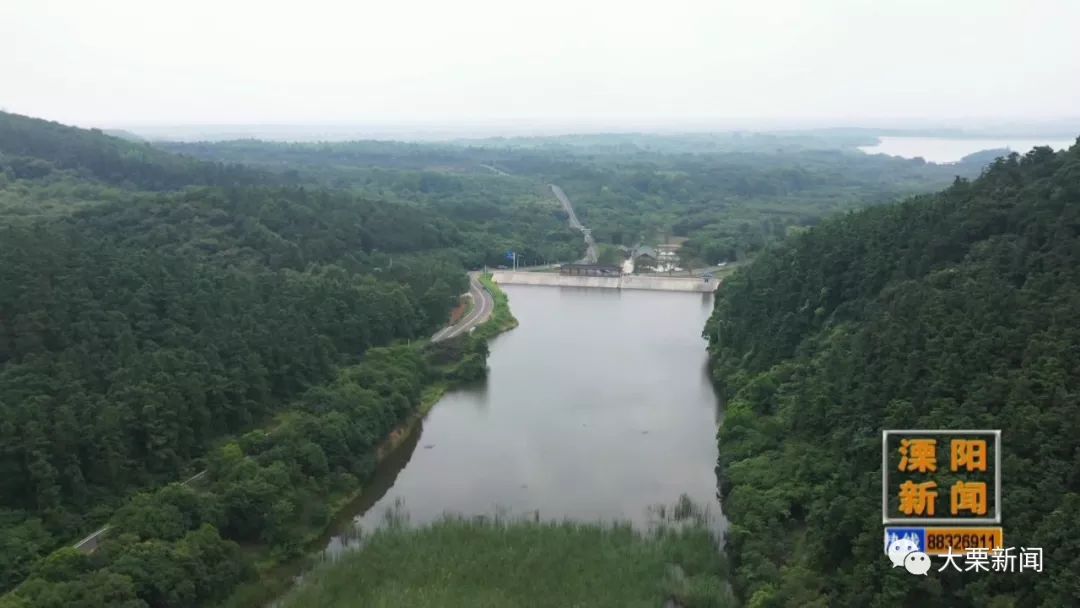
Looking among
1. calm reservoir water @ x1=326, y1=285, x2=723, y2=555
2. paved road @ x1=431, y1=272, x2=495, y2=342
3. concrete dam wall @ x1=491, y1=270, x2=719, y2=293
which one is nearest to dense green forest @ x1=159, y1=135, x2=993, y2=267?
concrete dam wall @ x1=491, y1=270, x2=719, y2=293

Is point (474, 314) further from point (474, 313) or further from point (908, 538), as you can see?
point (908, 538)

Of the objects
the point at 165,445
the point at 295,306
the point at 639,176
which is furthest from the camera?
the point at 639,176

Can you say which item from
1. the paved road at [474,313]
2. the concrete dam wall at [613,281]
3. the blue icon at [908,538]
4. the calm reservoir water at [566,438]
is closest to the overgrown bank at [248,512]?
the calm reservoir water at [566,438]

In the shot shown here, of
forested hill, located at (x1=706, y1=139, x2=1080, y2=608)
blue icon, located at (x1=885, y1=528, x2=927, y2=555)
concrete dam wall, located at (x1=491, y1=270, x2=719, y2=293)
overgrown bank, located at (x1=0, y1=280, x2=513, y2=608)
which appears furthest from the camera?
concrete dam wall, located at (x1=491, y1=270, x2=719, y2=293)

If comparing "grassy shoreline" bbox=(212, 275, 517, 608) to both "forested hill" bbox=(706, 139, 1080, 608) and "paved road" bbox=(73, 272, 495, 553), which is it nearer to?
"paved road" bbox=(73, 272, 495, 553)

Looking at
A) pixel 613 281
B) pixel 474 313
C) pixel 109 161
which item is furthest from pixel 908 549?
pixel 109 161

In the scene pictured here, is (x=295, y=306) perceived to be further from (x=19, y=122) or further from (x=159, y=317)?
(x=19, y=122)

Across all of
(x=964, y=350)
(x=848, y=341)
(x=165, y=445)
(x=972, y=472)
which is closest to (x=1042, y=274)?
(x=964, y=350)
